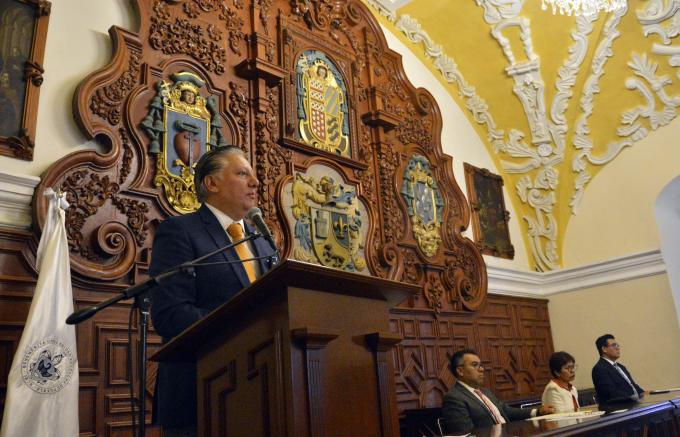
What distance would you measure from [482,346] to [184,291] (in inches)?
229

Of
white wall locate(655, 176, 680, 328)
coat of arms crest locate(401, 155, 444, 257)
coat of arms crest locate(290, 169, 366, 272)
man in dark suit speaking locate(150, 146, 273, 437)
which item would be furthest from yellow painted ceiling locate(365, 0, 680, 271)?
man in dark suit speaking locate(150, 146, 273, 437)

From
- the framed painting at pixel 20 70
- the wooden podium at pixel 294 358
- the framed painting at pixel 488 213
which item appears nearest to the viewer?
the wooden podium at pixel 294 358

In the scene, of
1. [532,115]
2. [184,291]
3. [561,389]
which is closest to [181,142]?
[184,291]

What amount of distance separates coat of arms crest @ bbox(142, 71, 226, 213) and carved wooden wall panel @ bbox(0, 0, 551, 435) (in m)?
0.02

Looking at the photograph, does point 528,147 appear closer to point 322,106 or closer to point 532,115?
point 532,115

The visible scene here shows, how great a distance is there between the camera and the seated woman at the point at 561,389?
5.35m

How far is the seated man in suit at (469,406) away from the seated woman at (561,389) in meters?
0.25

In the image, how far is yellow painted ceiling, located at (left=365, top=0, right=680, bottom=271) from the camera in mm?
8383

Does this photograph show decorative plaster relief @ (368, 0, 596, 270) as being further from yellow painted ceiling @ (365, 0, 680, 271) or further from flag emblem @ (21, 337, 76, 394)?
flag emblem @ (21, 337, 76, 394)

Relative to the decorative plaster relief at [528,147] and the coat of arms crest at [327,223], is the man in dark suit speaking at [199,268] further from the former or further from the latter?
the decorative plaster relief at [528,147]

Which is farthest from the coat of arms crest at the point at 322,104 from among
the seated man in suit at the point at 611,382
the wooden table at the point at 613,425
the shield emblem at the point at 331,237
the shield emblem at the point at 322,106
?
→ the wooden table at the point at 613,425

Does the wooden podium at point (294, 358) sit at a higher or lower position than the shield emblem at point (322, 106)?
lower

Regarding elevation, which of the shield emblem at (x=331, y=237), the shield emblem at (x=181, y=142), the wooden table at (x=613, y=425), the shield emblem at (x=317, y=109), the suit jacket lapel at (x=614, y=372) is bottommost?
the wooden table at (x=613, y=425)

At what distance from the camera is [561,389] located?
17.9 feet
